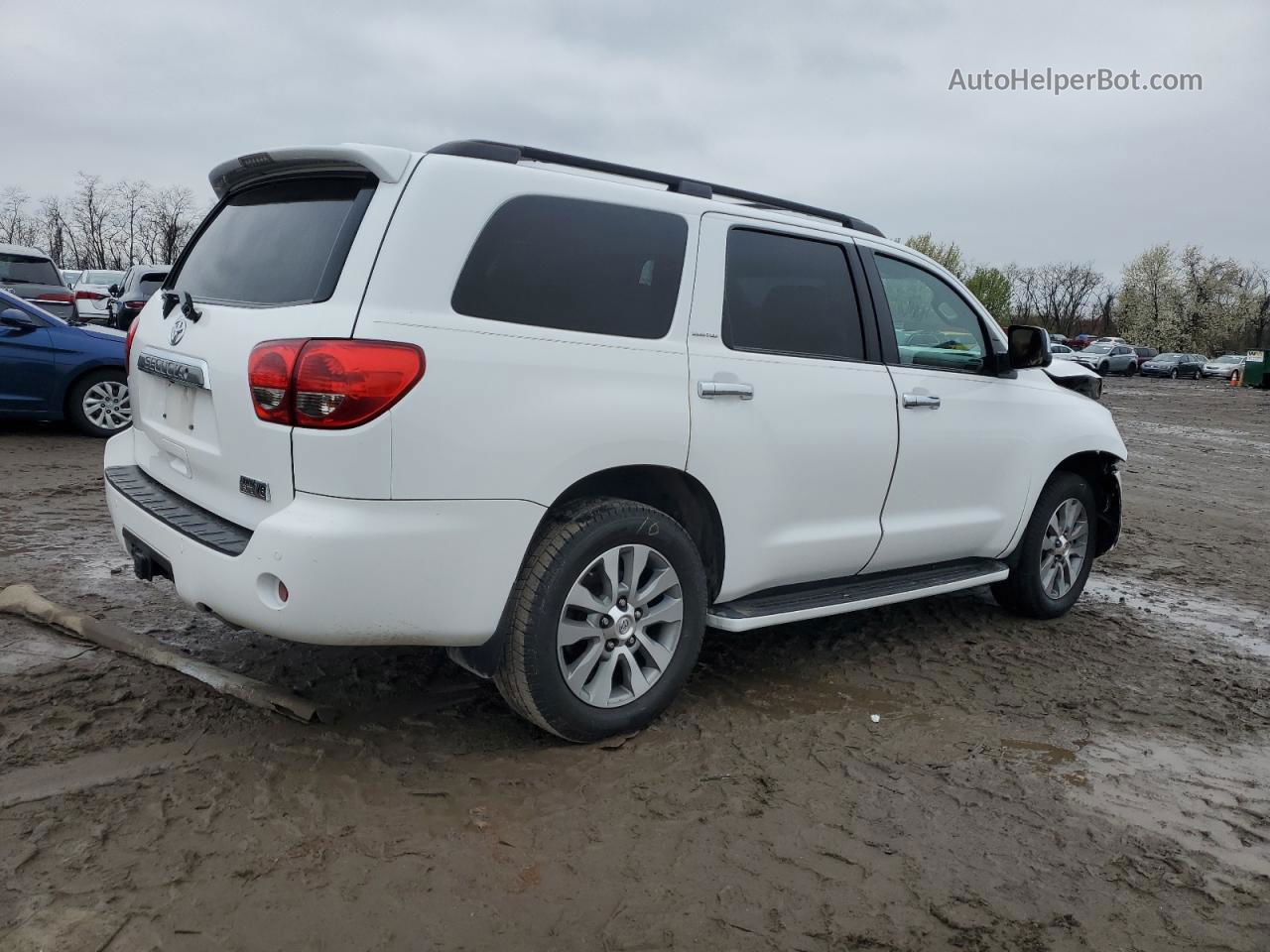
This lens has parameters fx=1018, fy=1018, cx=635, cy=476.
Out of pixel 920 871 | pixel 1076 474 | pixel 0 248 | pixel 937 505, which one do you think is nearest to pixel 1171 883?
pixel 920 871

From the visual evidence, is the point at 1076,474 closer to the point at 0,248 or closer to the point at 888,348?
the point at 888,348

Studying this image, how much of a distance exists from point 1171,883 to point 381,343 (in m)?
2.59

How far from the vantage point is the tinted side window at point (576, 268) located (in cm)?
303

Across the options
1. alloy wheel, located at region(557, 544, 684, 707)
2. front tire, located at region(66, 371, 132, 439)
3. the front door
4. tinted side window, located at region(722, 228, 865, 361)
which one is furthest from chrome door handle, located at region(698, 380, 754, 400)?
front tire, located at region(66, 371, 132, 439)

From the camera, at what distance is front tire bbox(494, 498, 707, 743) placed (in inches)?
121

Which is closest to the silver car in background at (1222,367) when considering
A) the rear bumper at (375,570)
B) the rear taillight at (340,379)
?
the rear bumper at (375,570)

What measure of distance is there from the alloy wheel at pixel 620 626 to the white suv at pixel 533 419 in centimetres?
1

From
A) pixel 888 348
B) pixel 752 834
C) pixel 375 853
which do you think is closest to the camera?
pixel 375 853

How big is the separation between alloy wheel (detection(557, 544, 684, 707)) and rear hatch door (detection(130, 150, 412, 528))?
0.96m

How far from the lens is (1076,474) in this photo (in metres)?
5.17

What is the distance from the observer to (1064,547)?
17.0ft

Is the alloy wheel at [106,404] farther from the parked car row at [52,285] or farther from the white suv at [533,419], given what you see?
the white suv at [533,419]

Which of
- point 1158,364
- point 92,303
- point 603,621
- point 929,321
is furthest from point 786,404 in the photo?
point 1158,364

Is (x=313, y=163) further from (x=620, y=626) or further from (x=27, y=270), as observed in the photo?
(x=27, y=270)
